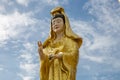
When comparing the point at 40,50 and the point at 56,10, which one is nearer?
the point at 40,50

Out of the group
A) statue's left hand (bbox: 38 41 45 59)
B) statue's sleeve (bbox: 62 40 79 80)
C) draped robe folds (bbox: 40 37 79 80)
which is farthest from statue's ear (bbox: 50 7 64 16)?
statue's left hand (bbox: 38 41 45 59)

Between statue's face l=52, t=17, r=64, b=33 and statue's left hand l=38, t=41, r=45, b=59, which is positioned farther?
statue's face l=52, t=17, r=64, b=33

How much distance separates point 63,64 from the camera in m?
8.68

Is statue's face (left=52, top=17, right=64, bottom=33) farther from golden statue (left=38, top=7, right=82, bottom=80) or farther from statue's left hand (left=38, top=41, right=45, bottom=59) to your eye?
statue's left hand (left=38, top=41, right=45, bottom=59)

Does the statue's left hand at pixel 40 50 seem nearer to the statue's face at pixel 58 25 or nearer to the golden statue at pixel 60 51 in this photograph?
the golden statue at pixel 60 51

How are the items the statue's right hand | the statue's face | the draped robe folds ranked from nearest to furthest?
the statue's right hand < the draped robe folds < the statue's face

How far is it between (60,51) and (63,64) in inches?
15.3

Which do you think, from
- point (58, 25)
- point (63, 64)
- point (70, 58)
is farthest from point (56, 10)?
point (63, 64)

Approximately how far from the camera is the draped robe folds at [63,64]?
8595 mm

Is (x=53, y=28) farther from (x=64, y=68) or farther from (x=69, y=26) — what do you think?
(x=64, y=68)

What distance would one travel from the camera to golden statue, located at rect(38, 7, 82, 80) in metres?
8.62

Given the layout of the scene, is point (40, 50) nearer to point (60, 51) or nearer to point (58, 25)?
point (60, 51)

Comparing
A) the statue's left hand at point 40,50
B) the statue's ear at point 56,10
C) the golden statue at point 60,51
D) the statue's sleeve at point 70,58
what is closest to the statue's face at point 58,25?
the golden statue at point 60,51

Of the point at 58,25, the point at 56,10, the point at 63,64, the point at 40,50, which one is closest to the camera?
the point at 40,50
